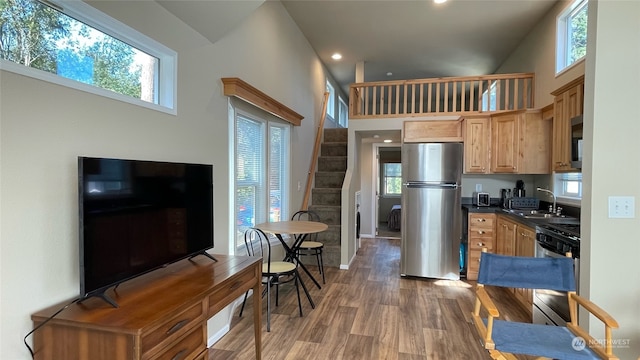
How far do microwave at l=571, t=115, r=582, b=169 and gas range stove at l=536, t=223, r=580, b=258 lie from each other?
2.17ft

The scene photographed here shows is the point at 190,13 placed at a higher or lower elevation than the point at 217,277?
higher

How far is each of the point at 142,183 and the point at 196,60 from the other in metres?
1.23

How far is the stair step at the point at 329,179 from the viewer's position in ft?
18.0

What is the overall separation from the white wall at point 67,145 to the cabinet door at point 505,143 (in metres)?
3.53

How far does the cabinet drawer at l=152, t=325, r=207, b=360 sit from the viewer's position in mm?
1373

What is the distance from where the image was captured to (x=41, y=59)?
1.43 m

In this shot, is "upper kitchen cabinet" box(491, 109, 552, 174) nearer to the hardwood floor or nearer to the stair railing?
the hardwood floor

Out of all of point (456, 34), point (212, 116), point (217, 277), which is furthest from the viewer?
point (456, 34)

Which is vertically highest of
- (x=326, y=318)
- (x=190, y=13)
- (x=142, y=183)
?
(x=190, y=13)

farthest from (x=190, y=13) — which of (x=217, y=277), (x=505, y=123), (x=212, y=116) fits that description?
(x=505, y=123)

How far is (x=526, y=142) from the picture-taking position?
157 inches

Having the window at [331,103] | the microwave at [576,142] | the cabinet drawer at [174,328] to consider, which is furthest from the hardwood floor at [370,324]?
the window at [331,103]

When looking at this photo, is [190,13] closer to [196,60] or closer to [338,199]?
[196,60]

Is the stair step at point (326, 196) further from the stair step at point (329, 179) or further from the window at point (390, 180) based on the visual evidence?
the window at point (390, 180)
